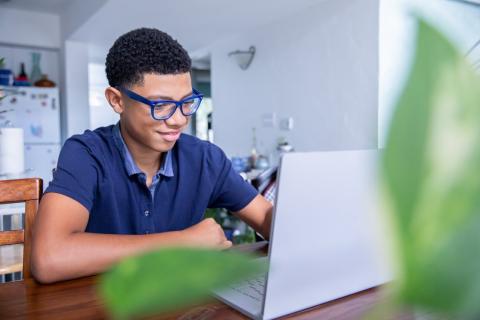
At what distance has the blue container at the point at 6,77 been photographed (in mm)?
4516

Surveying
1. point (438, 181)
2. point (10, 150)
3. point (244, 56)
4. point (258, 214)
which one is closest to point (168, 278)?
point (438, 181)

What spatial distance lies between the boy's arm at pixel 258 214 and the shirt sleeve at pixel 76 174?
1.53 ft

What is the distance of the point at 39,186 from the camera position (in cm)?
117

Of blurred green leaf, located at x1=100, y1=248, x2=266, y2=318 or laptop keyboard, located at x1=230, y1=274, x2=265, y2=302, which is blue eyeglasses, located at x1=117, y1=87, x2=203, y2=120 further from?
blurred green leaf, located at x1=100, y1=248, x2=266, y2=318

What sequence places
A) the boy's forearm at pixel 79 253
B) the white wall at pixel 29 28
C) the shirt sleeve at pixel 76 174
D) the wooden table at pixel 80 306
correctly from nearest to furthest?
the wooden table at pixel 80 306
the boy's forearm at pixel 79 253
the shirt sleeve at pixel 76 174
the white wall at pixel 29 28

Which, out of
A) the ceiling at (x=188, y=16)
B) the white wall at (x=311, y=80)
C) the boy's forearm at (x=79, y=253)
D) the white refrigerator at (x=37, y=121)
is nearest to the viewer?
the boy's forearm at (x=79, y=253)

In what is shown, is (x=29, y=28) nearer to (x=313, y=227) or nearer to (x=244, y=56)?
(x=244, y=56)

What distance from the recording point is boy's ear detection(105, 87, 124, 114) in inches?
43.3

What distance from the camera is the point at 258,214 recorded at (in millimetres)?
1280

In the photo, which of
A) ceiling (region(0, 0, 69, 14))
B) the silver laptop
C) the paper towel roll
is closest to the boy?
the silver laptop

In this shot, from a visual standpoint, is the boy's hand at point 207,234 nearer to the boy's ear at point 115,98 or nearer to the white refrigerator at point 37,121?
the boy's ear at point 115,98

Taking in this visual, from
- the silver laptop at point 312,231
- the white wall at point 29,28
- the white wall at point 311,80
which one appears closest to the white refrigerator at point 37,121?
the white wall at point 29,28

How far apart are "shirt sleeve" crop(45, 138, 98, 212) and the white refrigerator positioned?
397cm

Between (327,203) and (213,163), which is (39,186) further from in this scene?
(327,203)
